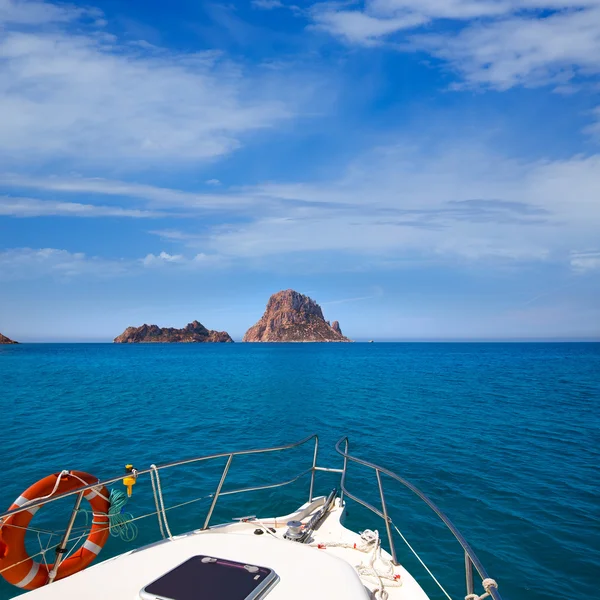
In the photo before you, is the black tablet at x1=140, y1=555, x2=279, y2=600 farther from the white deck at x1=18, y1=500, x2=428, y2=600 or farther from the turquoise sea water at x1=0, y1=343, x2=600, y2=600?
the turquoise sea water at x1=0, y1=343, x2=600, y2=600

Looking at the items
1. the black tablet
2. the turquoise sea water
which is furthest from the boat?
the turquoise sea water

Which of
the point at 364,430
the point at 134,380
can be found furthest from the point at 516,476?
the point at 134,380

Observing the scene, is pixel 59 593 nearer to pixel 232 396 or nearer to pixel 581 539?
pixel 581 539

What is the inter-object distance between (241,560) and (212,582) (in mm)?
648

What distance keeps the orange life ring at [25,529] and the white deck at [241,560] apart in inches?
52.4

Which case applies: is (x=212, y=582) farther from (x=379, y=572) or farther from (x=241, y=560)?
(x=379, y=572)

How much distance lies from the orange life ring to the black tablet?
2.02m

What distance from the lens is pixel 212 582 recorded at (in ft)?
10.5

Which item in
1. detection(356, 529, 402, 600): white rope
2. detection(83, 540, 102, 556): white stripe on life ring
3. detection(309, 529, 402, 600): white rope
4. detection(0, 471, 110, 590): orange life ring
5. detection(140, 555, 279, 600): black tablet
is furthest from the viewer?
detection(83, 540, 102, 556): white stripe on life ring

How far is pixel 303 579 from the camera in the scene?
3379 mm

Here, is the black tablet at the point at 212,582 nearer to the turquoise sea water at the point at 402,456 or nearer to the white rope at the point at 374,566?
the white rope at the point at 374,566

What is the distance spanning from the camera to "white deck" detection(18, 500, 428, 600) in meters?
3.20

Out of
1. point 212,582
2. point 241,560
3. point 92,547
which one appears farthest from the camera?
point 92,547

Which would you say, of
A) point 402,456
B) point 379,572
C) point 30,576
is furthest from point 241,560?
point 402,456
